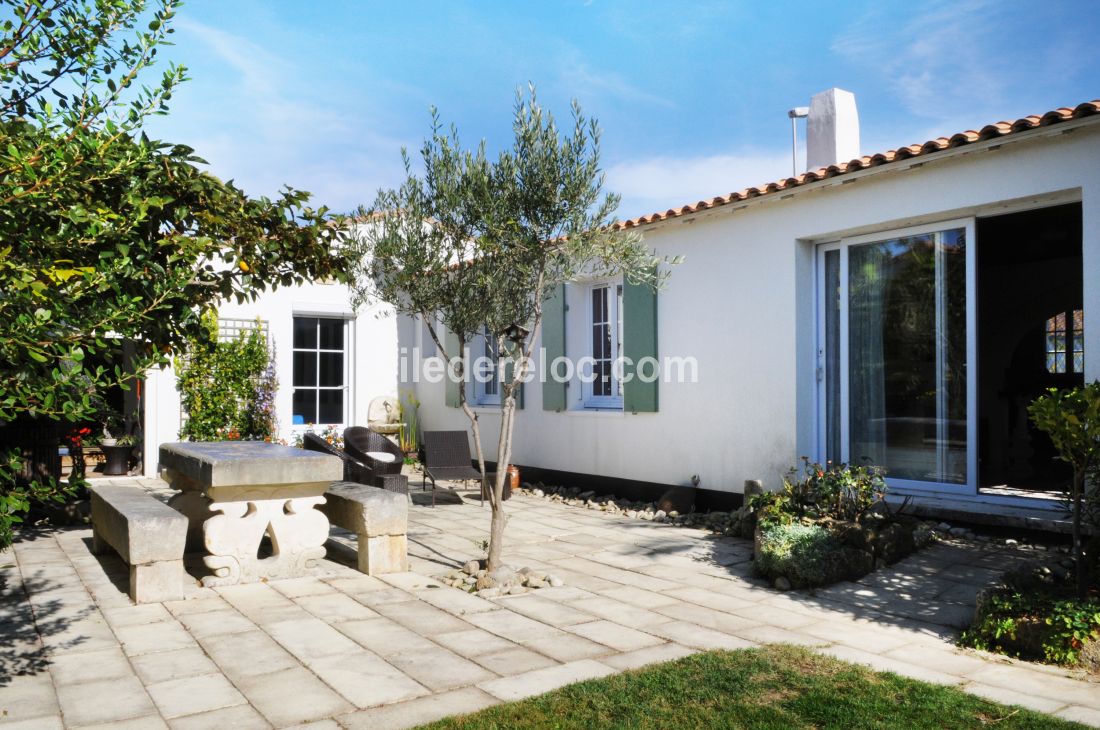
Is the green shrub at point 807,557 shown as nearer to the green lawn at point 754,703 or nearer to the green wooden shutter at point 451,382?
the green lawn at point 754,703

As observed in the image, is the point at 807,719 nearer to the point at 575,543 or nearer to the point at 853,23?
the point at 575,543

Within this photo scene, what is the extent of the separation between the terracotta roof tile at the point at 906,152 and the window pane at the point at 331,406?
6242 mm

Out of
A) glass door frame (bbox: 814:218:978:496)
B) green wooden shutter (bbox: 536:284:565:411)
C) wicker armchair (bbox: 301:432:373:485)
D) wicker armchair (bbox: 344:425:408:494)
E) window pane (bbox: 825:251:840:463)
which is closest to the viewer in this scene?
glass door frame (bbox: 814:218:978:496)

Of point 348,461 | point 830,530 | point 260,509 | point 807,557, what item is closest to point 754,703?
point 807,557

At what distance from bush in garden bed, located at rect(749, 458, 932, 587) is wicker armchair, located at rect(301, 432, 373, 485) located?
13.8 feet

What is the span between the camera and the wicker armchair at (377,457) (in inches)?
339

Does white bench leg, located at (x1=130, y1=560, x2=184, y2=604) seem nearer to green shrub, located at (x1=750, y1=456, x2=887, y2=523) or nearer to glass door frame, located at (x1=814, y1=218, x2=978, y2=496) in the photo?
green shrub, located at (x1=750, y1=456, x2=887, y2=523)

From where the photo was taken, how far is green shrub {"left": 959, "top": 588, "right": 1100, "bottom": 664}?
12.8 ft

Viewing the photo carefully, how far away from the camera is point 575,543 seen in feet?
23.1

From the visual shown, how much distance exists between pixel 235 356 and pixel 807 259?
24.7ft

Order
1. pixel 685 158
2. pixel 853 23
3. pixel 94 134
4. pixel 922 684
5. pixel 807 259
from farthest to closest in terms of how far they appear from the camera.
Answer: pixel 685 158
pixel 853 23
pixel 807 259
pixel 922 684
pixel 94 134

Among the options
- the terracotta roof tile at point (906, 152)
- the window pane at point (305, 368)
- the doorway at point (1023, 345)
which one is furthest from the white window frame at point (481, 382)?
the doorway at point (1023, 345)

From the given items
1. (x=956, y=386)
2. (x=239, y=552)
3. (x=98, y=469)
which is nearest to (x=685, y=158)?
(x=956, y=386)

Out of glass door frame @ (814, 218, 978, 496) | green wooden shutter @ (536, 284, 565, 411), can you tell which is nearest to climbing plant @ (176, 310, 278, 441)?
green wooden shutter @ (536, 284, 565, 411)
